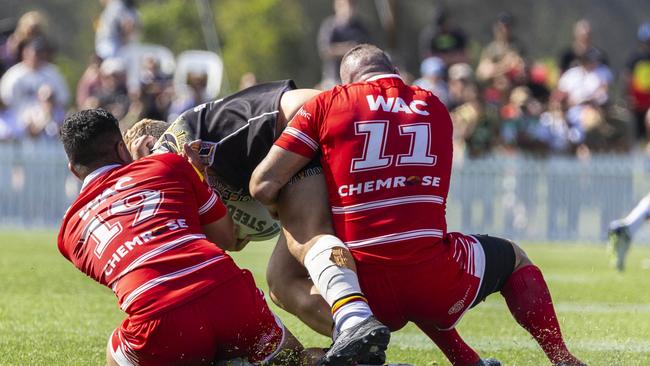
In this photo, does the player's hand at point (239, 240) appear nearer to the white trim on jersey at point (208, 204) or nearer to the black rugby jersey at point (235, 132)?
the black rugby jersey at point (235, 132)

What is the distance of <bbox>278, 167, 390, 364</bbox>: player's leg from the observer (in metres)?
4.94

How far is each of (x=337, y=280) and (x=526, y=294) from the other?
38.6 inches

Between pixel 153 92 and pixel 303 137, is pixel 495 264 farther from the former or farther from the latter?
pixel 153 92

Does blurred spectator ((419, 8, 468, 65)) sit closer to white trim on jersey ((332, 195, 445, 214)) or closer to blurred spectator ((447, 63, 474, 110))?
blurred spectator ((447, 63, 474, 110))

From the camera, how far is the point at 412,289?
550 centimetres

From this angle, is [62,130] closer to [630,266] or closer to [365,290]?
[365,290]

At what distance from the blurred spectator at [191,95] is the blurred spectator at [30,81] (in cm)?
164

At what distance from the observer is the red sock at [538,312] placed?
5.70 meters

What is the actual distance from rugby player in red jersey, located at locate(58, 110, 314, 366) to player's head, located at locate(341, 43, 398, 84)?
968 millimetres

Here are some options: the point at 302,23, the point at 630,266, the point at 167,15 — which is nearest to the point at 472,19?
the point at 302,23

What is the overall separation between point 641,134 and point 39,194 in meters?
9.11

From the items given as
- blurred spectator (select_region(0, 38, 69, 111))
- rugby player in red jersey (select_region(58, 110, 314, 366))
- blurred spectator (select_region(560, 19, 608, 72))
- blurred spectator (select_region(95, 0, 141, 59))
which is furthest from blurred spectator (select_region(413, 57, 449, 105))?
rugby player in red jersey (select_region(58, 110, 314, 366))

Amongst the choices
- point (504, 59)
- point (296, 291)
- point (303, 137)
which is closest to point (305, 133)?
point (303, 137)

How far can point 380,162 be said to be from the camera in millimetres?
5461
